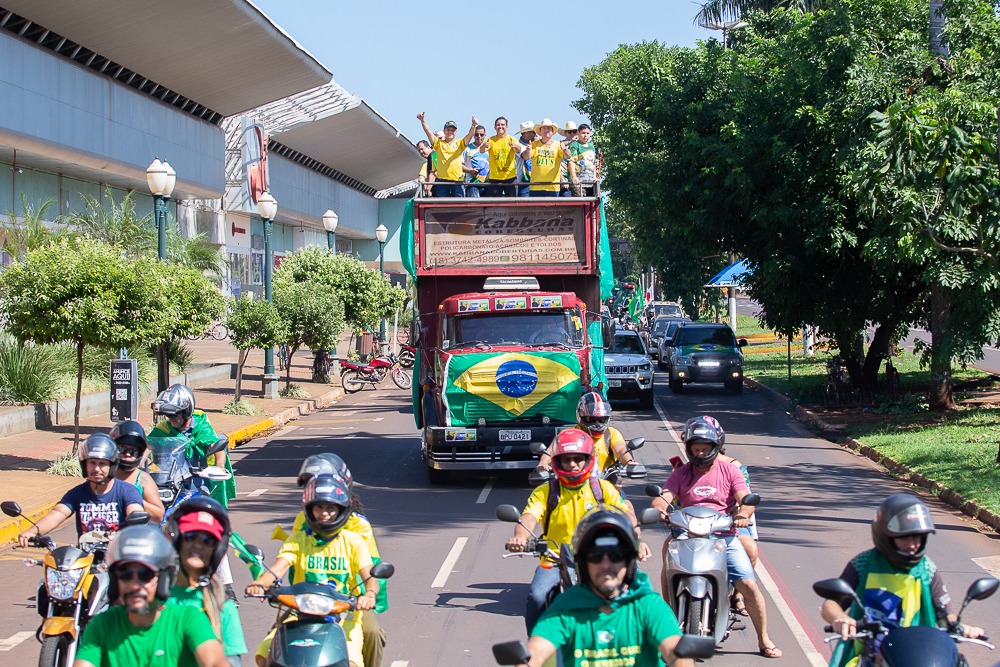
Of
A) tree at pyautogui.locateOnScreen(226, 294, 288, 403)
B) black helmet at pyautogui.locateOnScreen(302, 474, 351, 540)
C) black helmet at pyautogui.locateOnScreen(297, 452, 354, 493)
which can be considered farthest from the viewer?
tree at pyautogui.locateOnScreen(226, 294, 288, 403)

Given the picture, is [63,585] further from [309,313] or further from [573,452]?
[309,313]

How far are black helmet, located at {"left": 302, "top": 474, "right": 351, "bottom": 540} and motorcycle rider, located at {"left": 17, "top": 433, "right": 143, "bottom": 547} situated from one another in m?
1.65

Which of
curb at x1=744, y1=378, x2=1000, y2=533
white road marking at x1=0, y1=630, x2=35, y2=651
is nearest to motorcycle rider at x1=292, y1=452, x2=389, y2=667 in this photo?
white road marking at x1=0, y1=630, x2=35, y2=651

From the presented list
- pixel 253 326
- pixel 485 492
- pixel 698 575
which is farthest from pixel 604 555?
pixel 253 326

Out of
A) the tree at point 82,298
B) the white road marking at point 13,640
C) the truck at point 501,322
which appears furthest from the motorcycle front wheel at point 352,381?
the white road marking at point 13,640

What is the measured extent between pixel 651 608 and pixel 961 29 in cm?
2084

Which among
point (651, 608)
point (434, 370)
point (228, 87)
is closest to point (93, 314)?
point (434, 370)

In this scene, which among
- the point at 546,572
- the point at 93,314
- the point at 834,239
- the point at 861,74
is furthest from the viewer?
the point at 834,239

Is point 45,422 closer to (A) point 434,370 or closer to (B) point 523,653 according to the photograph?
(A) point 434,370

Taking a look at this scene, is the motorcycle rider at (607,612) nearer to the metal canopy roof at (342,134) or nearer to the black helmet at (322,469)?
the black helmet at (322,469)

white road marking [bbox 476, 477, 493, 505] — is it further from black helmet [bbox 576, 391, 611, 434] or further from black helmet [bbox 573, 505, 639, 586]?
black helmet [bbox 573, 505, 639, 586]

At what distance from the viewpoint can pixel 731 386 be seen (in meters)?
32.6

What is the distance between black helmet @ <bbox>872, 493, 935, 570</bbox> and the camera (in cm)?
537

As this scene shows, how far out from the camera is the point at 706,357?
31844 mm
